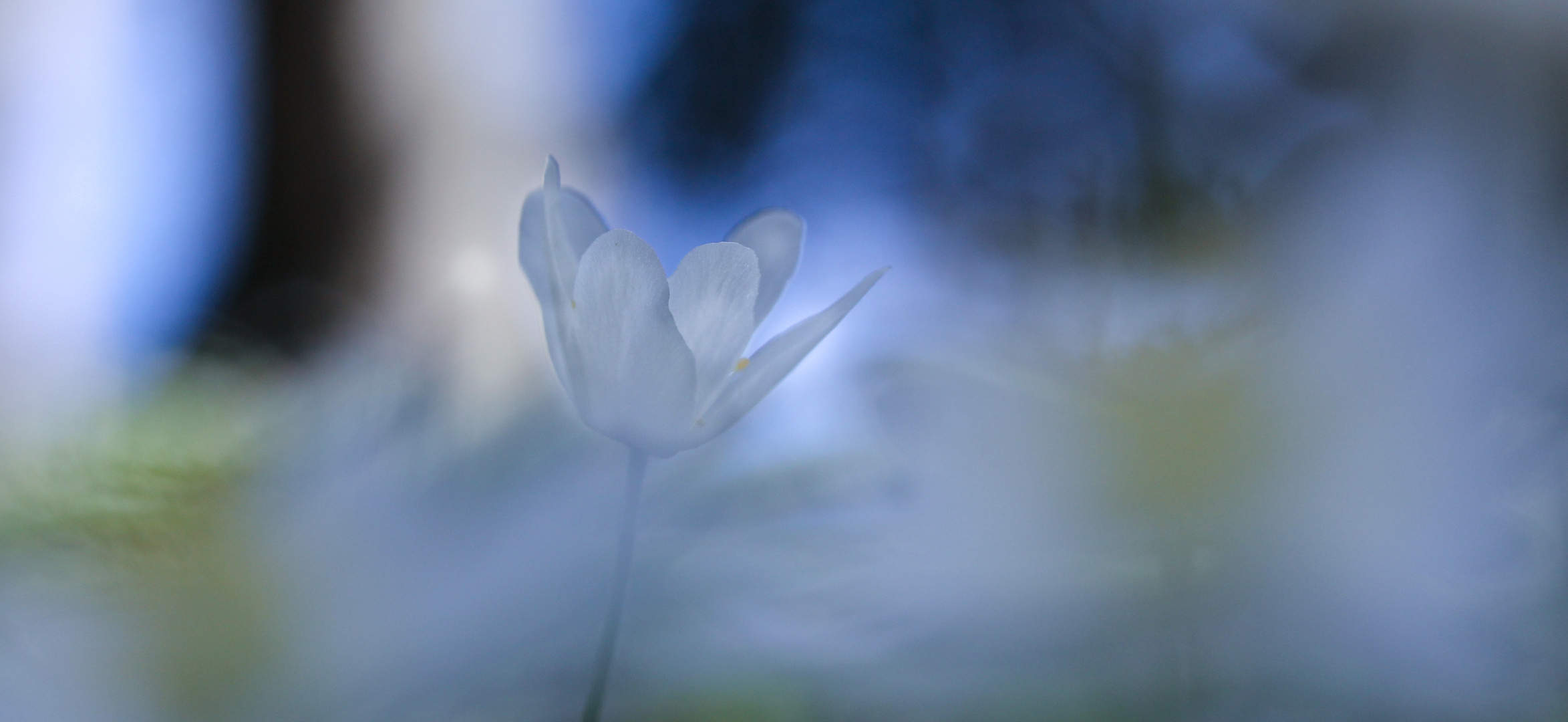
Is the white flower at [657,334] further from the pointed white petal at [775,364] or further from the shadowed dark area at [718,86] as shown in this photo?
the shadowed dark area at [718,86]

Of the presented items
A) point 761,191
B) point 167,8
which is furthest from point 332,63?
point 761,191

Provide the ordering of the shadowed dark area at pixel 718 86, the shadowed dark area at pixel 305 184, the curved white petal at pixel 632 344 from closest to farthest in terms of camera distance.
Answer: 1. the curved white petal at pixel 632 344
2. the shadowed dark area at pixel 305 184
3. the shadowed dark area at pixel 718 86

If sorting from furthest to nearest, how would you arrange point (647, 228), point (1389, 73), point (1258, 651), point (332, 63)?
point (332, 63)
point (647, 228)
point (1389, 73)
point (1258, 651)

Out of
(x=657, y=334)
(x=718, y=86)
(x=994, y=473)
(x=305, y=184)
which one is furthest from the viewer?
(x=718, y=86)

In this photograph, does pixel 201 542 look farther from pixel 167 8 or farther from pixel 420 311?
Result: pixel 167 8

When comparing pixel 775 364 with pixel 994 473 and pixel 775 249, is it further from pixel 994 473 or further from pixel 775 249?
pixel 994 473

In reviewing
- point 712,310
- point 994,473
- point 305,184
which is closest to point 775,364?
Answer: point 712,310

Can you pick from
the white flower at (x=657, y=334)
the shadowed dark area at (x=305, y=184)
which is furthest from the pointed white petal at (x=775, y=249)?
the shadowed dark area at (x=305, y=184)
